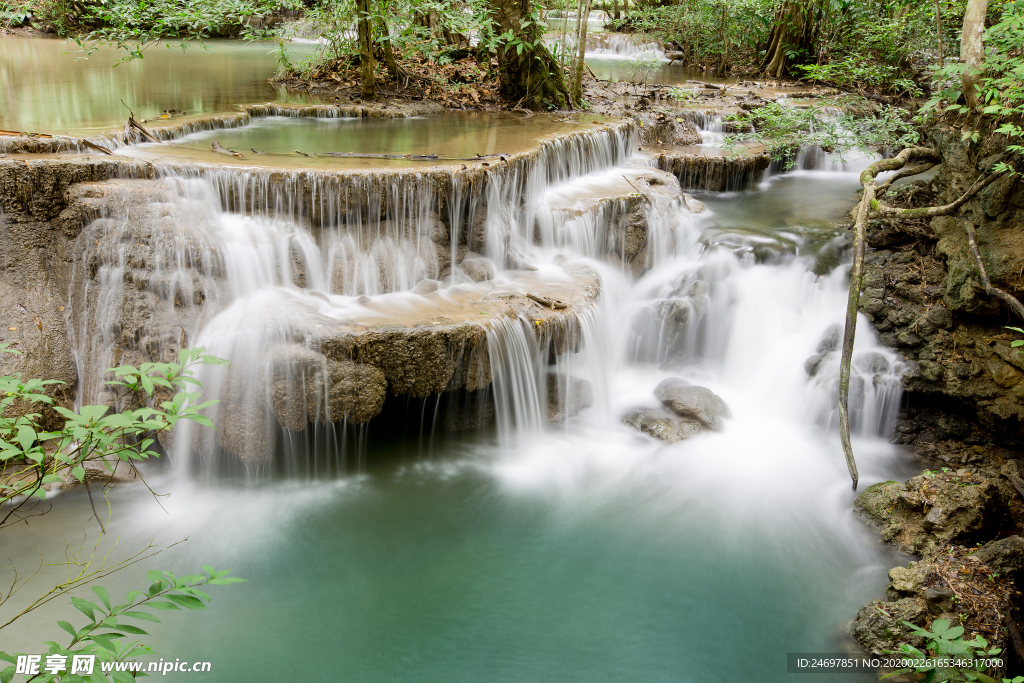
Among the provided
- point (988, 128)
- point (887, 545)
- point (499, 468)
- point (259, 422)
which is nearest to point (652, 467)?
point (499, 468)

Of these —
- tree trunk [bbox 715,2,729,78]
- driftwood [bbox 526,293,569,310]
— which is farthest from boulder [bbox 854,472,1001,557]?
tree trunk [bbox 715,2,729,78]

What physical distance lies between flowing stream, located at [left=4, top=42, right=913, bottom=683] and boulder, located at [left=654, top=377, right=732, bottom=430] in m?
0.19

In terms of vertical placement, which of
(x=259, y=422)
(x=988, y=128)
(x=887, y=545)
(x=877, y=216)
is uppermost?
(x=988, y=128)

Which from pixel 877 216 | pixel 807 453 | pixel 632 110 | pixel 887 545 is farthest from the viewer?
pixel 632 110

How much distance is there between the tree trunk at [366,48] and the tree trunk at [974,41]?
27.7 feet

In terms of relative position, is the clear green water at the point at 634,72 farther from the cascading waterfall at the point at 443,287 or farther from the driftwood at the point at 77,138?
Answer: the driftwood at the point at 77,138

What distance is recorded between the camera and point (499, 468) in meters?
6.28

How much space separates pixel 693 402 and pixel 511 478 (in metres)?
2.24

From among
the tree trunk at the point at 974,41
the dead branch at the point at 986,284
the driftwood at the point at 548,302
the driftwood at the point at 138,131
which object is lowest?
the driftwood at the point at 548,302

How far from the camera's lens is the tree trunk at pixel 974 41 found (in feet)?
19.0

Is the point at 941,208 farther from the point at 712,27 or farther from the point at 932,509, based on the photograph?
the point at 712,27

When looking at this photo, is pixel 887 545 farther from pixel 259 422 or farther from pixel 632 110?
pixel 632 110

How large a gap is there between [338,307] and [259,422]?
1327mm

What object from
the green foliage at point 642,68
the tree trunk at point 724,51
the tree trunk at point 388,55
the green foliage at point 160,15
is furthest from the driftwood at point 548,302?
the tree trunk at point 724,51
